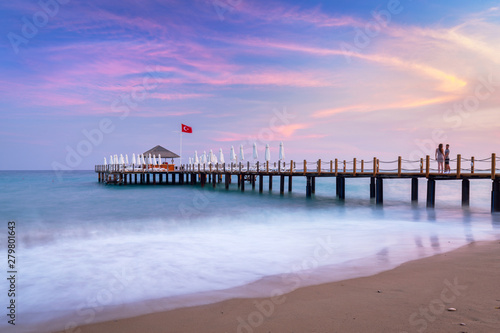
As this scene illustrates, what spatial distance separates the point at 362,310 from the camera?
15.8ft

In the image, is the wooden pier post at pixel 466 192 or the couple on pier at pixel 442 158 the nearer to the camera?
the couple on pier at pixel 442 158

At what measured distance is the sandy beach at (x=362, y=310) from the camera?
433cm

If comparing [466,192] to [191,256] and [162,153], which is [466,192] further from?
[162,153]

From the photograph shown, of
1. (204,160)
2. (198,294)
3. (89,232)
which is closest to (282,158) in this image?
(204,160)

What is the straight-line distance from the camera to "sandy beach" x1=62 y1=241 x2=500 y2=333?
4328 mm

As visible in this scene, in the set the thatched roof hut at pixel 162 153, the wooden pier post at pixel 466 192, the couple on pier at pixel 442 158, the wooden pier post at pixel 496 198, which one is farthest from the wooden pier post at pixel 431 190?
the thatched roof hut at pixel 162 153

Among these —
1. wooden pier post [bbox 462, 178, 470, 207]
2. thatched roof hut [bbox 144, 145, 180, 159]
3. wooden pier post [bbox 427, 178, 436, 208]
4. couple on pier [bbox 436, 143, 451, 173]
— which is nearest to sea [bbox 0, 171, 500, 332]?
wooden pier post [bbox 427, 178, 436, 208]

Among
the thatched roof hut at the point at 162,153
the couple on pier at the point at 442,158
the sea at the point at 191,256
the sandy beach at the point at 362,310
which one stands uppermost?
the thatched roof hut at the point at 162,153

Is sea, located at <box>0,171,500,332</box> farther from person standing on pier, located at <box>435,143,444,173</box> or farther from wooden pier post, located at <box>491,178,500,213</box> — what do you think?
person standing on pier, located at <box>435,143,444,173</box>

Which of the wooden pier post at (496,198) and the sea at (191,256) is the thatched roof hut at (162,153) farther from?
the wooden pier post at (496,198)

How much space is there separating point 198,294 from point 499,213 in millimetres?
17260

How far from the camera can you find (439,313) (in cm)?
456

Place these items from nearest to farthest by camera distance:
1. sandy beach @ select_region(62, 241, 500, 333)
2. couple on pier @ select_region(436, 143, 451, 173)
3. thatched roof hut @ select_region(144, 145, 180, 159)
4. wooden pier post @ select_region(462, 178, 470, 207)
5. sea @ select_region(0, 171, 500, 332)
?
sandy beach @ select_region(62, 241, 500, 333) → sea @ select_region(0, 171, 500, 332) → couple on pier @ select_region(436, 143, 451, 173) → wooden pier post @ select_region(462, 178, 470, 207) → thatched roof hut @ select_region(144, 145, 180, 159)

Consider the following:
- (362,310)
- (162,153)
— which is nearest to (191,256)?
(362,310)
